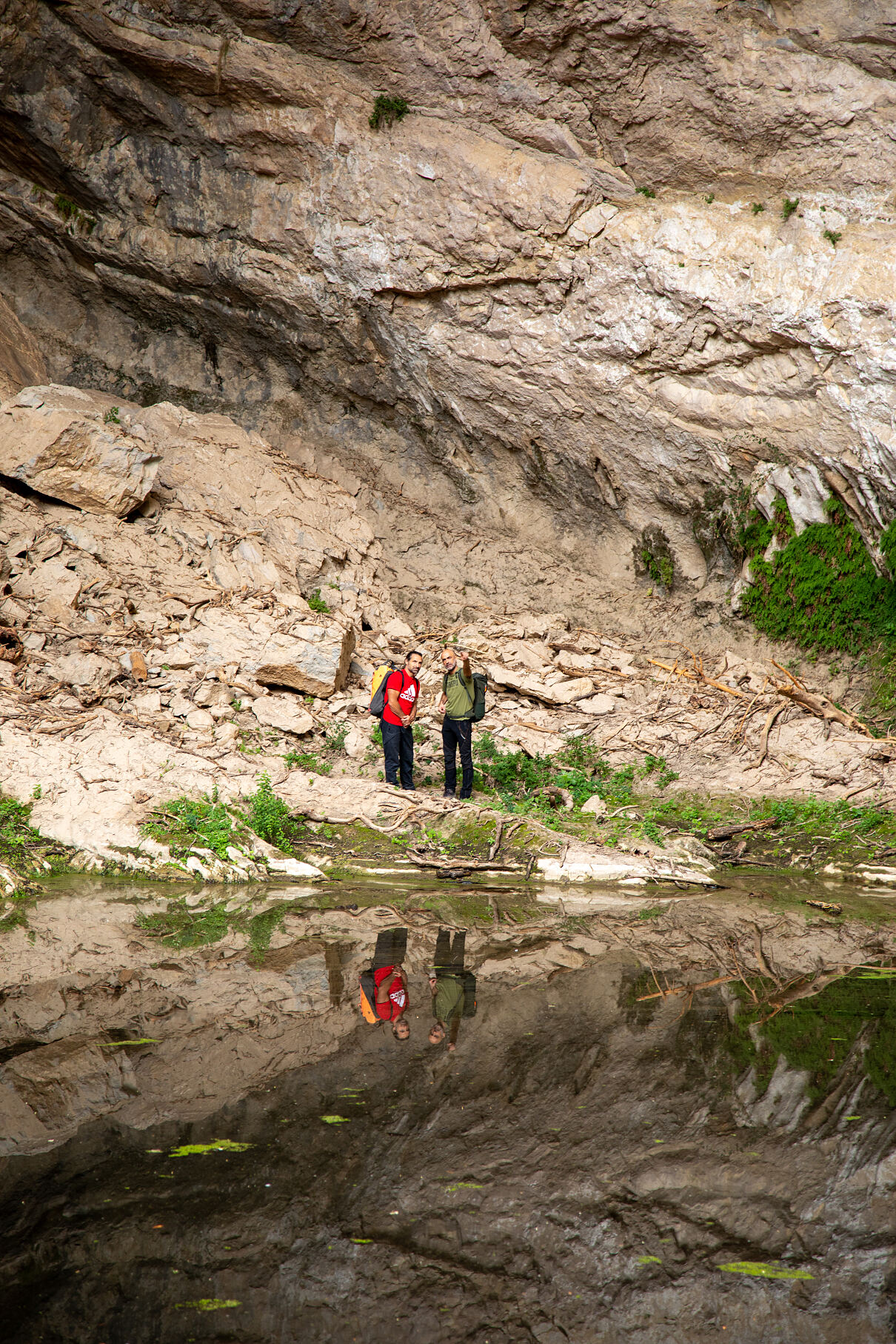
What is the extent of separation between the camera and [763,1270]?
3.18 m

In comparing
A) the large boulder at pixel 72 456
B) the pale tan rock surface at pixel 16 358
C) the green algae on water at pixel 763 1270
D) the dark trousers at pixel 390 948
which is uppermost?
the pale tan rock surface at pixel 16 358

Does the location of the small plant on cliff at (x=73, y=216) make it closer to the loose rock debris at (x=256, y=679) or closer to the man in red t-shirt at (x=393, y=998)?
the loose rock debris at (x=256, y=679)

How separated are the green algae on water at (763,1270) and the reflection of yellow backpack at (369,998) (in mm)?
2159

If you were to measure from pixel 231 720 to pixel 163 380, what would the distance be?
7526mm

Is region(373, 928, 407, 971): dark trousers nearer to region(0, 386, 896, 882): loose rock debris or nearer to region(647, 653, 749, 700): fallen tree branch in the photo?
region(0, 386, 896, 882): loose rock debris

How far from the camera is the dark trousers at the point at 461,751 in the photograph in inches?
372

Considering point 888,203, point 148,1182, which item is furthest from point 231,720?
point 888,203

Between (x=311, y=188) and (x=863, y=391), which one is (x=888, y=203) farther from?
(x=311, y=188)

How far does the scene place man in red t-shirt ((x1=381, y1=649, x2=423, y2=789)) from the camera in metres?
9.48

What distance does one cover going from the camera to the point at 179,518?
1312cm

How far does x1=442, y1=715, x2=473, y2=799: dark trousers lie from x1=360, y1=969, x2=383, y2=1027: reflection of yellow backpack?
3958 millimetres

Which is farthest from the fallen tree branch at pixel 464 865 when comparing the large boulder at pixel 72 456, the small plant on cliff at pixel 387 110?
the small plant on cliff at pixel 387 110

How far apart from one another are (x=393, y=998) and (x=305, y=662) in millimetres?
6622

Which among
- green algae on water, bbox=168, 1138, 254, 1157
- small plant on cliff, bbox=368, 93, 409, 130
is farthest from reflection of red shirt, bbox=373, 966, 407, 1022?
small plant on cliff, bbox=368, 93, 409, 130
